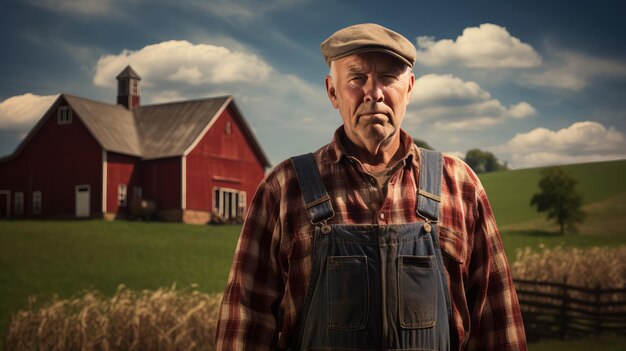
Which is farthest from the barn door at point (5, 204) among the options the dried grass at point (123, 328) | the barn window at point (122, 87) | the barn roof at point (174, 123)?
the dried grass at point (123, 328)

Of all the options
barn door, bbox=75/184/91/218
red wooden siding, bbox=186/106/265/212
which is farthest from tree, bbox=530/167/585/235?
barn door, bbox=75/184/91/218

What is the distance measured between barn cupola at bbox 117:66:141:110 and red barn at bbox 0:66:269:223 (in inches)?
1.4

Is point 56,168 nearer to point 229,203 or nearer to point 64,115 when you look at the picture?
point 64,115

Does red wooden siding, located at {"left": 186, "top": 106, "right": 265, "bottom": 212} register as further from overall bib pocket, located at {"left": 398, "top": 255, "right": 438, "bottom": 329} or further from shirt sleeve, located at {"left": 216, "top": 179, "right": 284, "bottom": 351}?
overall bib pocket, located at {"left": 398, "top": 255, "right": 438, "bottom": 329}

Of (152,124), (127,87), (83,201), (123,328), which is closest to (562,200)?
(152,124)

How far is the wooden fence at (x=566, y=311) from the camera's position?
13.2m

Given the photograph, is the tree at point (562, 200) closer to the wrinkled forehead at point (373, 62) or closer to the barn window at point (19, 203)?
the barn window at point (19, 203)

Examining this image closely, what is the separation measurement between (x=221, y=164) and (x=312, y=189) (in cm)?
2146

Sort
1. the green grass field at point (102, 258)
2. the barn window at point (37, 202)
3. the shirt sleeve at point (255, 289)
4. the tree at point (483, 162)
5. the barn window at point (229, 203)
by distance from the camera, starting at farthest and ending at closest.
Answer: the tree at point (483, 162), the barn window at point (229, 203), the barn window at point (37, 202), the green grass field at point (102, 258), the shirt sleeve at point (255, 289)

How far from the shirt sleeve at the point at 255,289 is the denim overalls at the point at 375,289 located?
0.52 feet

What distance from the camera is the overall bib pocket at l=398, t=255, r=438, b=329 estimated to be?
2299 mm

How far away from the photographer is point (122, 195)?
71.7ft

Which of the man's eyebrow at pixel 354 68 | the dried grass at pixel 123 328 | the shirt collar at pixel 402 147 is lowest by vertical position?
the dried grass at pixel 123 328

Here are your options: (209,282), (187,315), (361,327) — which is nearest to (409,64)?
(361,327)
